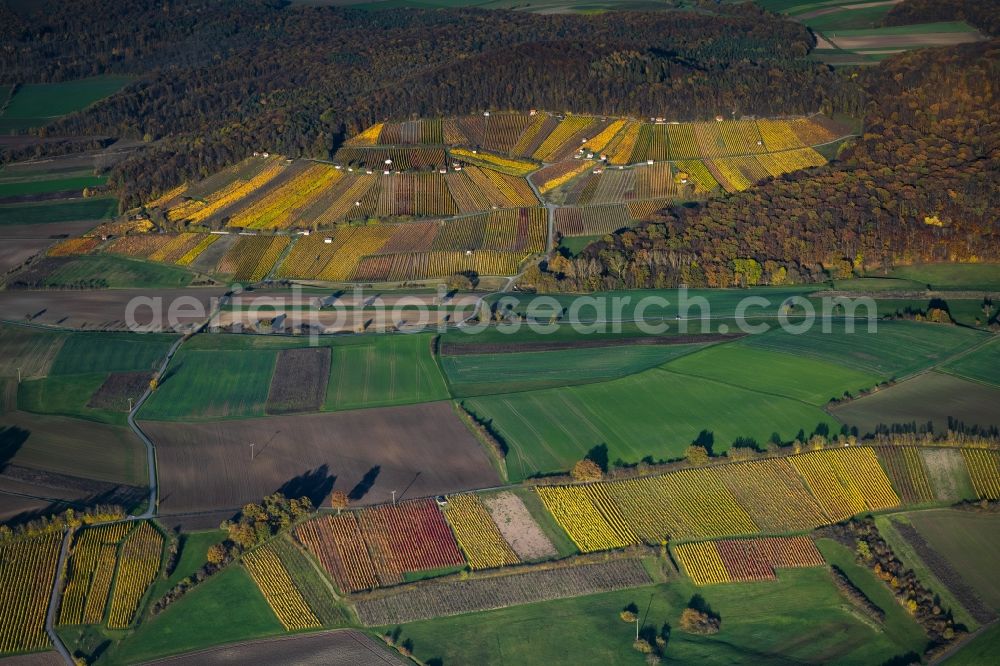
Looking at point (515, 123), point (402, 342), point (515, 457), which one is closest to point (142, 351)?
point (402, 342)

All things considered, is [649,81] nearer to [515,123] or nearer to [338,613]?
[515,123]

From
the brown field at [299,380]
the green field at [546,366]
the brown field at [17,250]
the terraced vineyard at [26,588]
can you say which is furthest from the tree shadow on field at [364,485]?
the brown field at [17,250]

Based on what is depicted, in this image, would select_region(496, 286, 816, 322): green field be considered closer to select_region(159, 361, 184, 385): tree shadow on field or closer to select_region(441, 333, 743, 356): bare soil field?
select_region(441, 333, 743, 356): bare soil field

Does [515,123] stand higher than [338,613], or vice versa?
[515,123]

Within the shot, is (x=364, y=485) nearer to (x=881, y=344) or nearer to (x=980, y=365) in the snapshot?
(x=881, y=344)

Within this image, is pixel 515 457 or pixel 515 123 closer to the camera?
pixel 515 457

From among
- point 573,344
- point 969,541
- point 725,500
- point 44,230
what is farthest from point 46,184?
point 969,541
